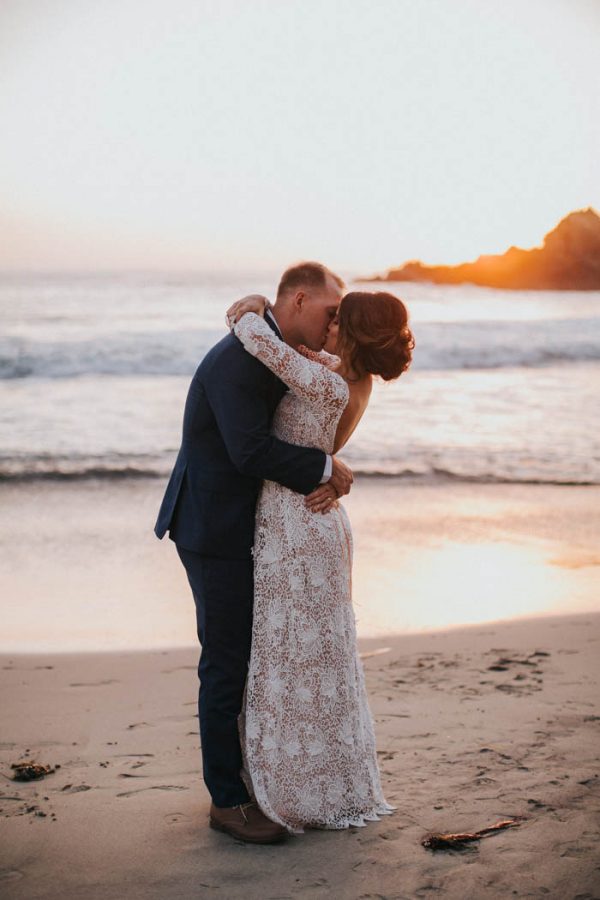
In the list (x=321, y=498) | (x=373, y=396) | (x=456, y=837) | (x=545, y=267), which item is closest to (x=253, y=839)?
(x=456, y=837)

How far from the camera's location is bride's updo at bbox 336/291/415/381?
2.99 meters

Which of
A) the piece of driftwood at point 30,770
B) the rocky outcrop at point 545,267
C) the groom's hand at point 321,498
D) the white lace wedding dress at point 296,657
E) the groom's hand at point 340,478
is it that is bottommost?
the piece of driftwood at point 30,770

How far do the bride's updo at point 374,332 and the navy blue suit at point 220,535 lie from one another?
0.28 m

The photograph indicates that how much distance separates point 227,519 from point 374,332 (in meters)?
0.80

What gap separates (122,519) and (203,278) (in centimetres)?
3856

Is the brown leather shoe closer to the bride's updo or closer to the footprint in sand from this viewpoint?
the footprint in sand

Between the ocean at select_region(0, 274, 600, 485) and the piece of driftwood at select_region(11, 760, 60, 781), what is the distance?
2236 mm

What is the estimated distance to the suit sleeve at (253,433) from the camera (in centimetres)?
289

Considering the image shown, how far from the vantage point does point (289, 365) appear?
2.93m

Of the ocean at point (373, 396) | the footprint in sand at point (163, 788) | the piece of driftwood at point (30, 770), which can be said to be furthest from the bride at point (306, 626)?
the ocean at point (373, 396)

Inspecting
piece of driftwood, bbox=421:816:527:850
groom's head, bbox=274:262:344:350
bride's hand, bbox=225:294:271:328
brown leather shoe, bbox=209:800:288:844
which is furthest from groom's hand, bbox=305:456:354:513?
piece of driftwood, bbox=421:816:527:850

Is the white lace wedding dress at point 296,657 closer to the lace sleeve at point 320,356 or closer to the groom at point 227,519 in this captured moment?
the groom at point 227,519

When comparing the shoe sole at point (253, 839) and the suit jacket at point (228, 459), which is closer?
the suit jacket at point (228, 459)

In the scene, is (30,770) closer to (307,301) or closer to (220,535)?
(220,535)
